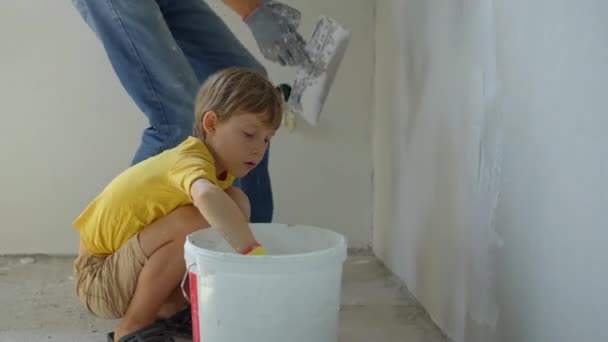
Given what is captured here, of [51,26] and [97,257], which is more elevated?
[51,26]

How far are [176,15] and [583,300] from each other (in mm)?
1041

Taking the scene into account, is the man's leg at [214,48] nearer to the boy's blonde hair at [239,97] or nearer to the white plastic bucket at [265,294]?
the boy's blonde hair at [239,97]

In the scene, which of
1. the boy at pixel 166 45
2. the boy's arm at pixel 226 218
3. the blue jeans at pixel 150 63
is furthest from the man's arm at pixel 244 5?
the boy's arm at pixel 226 218

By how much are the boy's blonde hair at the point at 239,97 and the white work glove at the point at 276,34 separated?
31cm

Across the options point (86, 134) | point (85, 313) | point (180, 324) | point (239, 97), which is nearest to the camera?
point (239, 97)

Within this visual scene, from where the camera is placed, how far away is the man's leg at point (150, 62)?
49.7 inches

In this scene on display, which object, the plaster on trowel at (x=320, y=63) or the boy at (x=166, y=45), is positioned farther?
the plaster on trowel at (x=320, y=63)

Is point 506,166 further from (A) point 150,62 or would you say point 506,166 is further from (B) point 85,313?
(B) point 85,313

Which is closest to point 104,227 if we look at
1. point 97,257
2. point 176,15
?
point 97,257

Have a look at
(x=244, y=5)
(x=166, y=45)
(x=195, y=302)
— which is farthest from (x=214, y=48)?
(x=195, y=302)

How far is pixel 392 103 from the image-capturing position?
1.67 metres

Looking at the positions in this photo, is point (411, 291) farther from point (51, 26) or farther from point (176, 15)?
point (51, 26)

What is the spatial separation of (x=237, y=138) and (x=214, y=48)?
0.44 m

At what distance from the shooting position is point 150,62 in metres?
1.27
